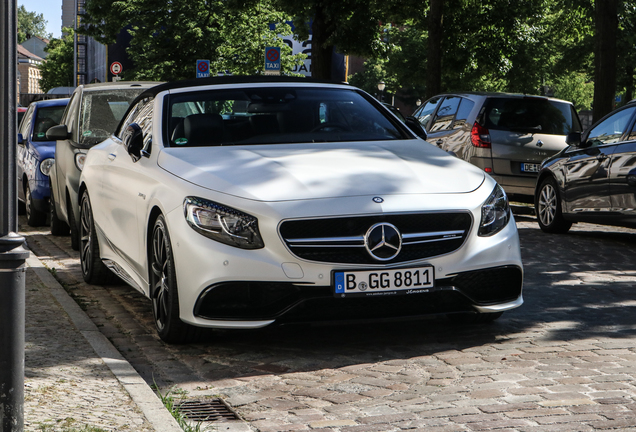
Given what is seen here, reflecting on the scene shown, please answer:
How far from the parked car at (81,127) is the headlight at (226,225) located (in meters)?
5.15

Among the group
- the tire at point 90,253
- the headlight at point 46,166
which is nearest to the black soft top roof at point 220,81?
the tire at point 90,253

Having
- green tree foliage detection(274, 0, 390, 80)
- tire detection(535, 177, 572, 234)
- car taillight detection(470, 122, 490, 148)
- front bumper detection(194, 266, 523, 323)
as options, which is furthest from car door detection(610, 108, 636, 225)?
green tree foliage detection(274, 0, 390, 80)

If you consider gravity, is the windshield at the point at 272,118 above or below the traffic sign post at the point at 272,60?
below

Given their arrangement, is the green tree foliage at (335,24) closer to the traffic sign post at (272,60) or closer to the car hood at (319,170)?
the traffic sign post at (272,60)

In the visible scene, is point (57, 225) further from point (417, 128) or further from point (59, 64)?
point (59, 64)

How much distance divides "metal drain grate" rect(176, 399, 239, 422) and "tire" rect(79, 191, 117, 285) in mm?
3540

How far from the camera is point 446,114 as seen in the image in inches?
620

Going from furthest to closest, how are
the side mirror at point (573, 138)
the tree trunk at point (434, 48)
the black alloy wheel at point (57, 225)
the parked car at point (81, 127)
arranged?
the tree trunk at point (434, 48) → the black alloy wheel at point (57, 225) → the side mirror at point (573, 138) → the parked car at point (81, 127)

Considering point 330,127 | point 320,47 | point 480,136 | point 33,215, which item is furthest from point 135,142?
point 320,47

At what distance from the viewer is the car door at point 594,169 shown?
34.9 ft

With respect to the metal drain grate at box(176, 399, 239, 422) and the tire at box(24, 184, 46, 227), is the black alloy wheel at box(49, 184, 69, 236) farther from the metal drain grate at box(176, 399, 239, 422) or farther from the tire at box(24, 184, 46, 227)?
the metal drain grate at box(176, 399, 239, 422)

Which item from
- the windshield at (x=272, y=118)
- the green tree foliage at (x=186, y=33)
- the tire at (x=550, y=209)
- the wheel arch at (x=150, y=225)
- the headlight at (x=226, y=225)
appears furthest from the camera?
the green tree foliage at (x=186, y=33)

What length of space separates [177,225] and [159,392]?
113 centimetres

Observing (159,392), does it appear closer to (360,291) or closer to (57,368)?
(57,368)
